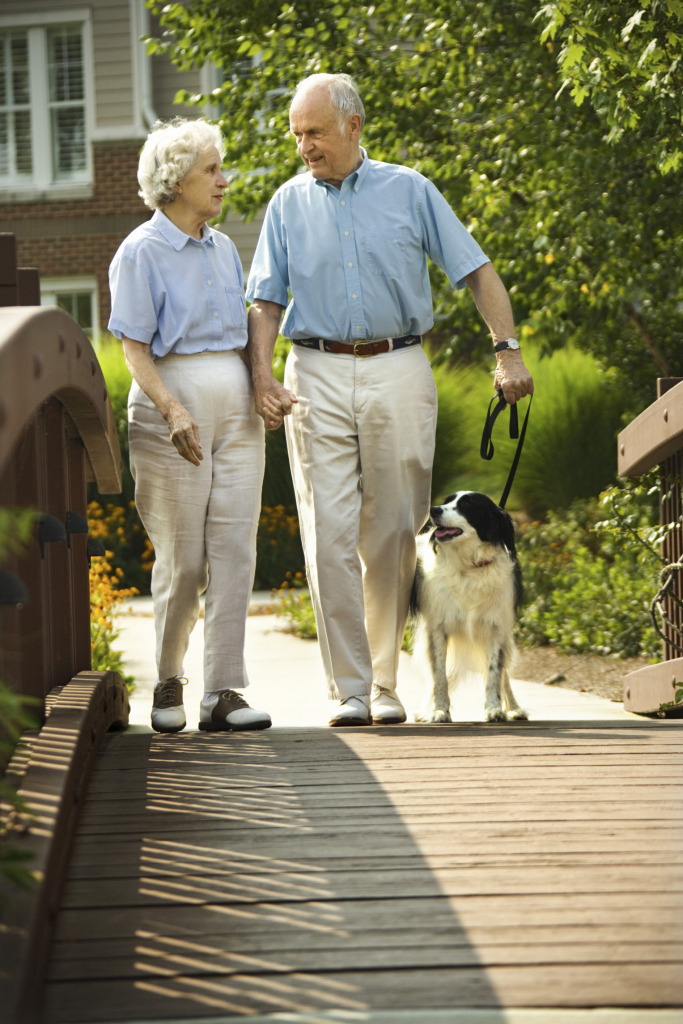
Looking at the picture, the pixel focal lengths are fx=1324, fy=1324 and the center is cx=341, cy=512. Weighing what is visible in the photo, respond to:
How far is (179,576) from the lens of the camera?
4379 mm

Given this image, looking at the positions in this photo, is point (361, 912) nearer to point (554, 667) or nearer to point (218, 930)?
point (218, 930)

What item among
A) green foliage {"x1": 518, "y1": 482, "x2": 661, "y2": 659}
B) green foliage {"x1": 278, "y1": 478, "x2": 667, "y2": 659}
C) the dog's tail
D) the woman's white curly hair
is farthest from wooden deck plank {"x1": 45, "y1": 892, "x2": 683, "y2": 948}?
green foliage {"x1": 518, "y1": 482, "x2": 661, "y2": 659}

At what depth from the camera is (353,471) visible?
4.65 metres

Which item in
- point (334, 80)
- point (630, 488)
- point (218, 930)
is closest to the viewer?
point (218, 930)

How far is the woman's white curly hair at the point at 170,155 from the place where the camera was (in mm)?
4297

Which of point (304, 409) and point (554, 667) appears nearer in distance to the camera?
point (304, 409)

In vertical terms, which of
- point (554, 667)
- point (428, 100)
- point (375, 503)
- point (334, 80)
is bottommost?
point (554, 667)

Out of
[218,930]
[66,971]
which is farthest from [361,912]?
[66,971]

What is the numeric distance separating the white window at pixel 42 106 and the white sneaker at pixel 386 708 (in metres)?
12.4

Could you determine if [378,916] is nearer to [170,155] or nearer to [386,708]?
[386,708]

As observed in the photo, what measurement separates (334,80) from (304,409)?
1.12 m

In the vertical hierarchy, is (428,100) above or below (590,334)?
above

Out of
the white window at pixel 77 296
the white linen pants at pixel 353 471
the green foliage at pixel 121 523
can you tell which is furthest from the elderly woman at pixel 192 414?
the white window at pixel 77 296

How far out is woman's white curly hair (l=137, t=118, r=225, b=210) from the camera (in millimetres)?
4297
